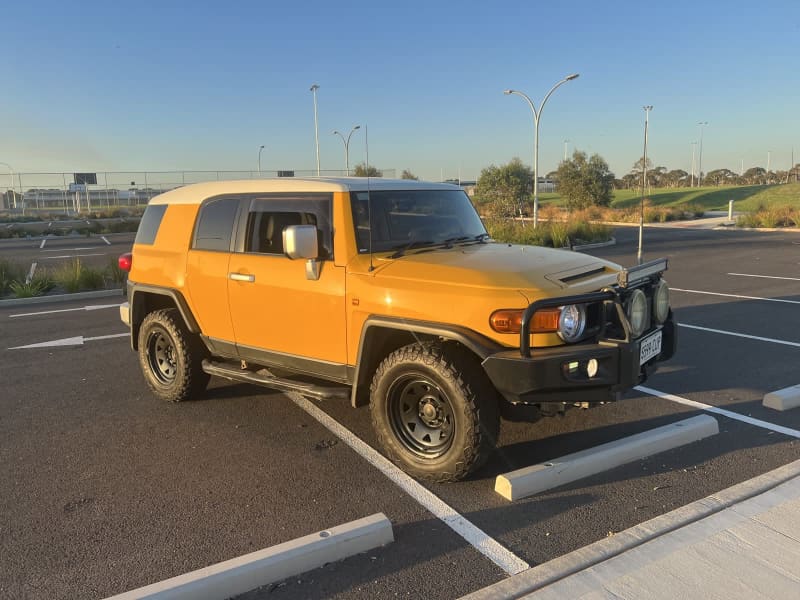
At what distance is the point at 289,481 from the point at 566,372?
1.95 meters

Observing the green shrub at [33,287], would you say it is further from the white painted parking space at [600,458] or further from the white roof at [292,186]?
the white painted parking space at [600,458]

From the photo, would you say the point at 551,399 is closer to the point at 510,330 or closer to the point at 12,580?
the point at 510,330

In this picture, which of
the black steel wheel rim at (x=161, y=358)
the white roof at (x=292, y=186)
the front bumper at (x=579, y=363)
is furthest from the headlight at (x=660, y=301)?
the black steel wheel rim at (x=161, y=358)

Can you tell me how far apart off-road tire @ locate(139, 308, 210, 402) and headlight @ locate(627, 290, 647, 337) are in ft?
12.1

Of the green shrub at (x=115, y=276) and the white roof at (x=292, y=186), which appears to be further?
the green shrub at (x=115, y=276)

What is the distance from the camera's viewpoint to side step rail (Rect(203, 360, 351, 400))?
4.36m

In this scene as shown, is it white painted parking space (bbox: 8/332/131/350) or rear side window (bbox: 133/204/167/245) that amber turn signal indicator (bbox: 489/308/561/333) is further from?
white painted parking space (bbox: 8/332/131/350)

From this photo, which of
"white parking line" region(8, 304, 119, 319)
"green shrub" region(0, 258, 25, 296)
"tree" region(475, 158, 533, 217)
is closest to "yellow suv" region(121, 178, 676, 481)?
"white parking line" region(8, 304, 119, 319)

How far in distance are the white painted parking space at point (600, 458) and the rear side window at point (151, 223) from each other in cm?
402

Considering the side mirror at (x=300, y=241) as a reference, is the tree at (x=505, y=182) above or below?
above

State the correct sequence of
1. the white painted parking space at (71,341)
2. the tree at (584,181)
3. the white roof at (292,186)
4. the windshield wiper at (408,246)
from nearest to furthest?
the windshield wiper at (408,246) → the white roof at (292,186) → the white painted parking space at (71,341) → the tree at (584,181)

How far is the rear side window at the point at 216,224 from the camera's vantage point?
16.5 feet

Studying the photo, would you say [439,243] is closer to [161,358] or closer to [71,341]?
[161,358]

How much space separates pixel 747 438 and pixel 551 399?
2.00m
